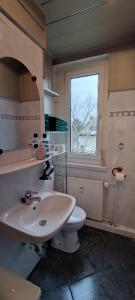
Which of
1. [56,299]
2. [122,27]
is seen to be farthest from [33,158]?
[122,27]

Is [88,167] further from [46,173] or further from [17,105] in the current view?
[17,105]

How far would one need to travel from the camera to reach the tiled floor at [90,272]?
4.23 feet

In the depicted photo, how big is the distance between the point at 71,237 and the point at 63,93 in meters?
1.79

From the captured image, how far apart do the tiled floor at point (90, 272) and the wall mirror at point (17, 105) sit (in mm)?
1187

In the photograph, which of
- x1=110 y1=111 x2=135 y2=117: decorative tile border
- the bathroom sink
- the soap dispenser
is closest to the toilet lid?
the bathroom sink

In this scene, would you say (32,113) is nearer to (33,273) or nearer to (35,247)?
(35,247)

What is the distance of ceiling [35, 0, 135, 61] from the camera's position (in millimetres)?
1292

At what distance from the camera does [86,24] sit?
4.98ft

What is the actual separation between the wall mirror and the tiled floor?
1.19 meters

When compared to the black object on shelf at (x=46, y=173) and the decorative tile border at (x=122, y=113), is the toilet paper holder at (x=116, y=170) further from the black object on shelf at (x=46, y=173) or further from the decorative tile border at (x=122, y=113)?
the black object on shelf at (x=46, y=173)

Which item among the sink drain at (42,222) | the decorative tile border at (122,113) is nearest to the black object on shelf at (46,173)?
the sink drain at (42,222)

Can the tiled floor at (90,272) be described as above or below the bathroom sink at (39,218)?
below

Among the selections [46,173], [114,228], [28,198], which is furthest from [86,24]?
[114,228]

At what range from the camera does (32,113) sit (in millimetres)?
1298
